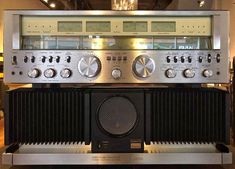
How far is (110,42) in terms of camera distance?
722 millimetres

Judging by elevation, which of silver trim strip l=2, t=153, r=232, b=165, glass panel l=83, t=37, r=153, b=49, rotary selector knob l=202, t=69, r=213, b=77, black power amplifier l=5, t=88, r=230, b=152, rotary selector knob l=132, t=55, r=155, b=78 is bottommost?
silver trim strip l=2, t=153, r=232, b=165

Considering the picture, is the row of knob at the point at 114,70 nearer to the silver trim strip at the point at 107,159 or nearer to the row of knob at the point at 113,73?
the row of knob at the point at 113,73

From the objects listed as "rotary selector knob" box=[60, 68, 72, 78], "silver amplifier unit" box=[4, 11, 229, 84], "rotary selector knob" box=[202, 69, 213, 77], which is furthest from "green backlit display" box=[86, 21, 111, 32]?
"rotary selector knob" box=[202, 69, 213, 77]

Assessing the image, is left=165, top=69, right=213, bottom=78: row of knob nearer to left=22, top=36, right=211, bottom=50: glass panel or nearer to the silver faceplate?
left=22, top=36, right=211, bottom=50: glass panel

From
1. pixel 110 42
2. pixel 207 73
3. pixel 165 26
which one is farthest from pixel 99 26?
pixel 207 73

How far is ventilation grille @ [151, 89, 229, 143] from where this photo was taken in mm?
710

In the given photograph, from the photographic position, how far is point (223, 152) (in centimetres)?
72

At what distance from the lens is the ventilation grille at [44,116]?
71 cm

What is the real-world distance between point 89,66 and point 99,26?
96mm

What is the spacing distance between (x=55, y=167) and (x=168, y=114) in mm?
309

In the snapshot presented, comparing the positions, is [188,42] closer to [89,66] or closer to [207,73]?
[207,73]

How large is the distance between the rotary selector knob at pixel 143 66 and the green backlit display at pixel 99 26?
0.10 metres

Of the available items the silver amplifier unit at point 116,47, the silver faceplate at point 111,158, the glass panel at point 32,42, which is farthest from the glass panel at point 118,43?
the silver faceplate at point 111,158

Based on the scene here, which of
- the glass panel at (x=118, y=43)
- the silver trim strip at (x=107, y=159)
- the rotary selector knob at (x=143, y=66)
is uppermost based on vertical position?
the glass panel at (x=118, y=43)
